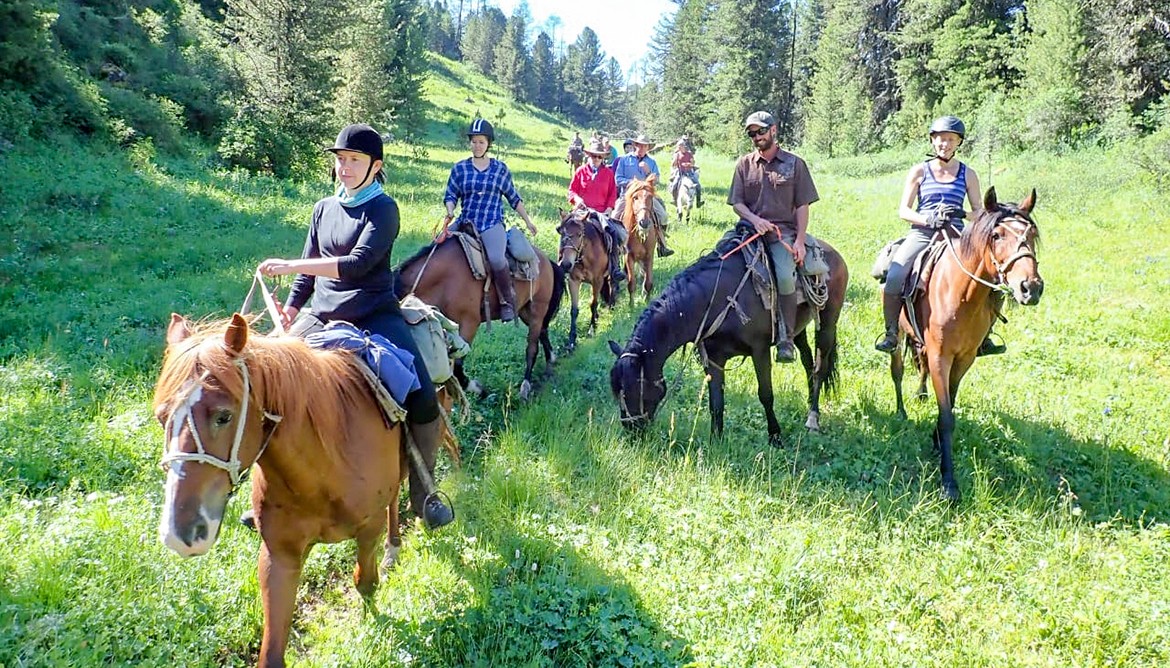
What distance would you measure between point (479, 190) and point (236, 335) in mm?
5170

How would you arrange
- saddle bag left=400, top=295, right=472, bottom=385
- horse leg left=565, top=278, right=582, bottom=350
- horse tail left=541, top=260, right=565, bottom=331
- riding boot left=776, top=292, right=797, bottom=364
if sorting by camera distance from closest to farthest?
saddle bag left=400, top=295, right=472, bottom=385 < riding boot left=776, top=292, right=797, bottom=364 < horse tail left=541, top=260, right=565, bottom=331 < horse leg left=565, top=278, right=582, bottom=350

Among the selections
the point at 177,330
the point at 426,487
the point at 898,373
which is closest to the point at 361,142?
the point at 177,330

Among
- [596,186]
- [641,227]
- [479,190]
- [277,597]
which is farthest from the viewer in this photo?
[596,186]

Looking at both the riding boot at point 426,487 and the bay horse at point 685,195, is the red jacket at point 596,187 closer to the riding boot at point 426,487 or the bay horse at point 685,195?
the bay horse at point 685,195

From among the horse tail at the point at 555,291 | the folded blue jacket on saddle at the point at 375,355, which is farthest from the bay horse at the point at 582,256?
the folded blue jacket on saddle at the point at 375,355

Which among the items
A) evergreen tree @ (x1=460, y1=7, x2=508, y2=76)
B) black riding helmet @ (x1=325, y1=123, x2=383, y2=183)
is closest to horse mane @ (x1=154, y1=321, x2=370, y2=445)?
black riding helmet @ (x1=325, y1=123, x2=383, y2=183)

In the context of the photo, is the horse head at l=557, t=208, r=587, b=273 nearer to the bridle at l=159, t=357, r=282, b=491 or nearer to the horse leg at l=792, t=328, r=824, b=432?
the horse leg at l=792, t=328, r=824, b=432

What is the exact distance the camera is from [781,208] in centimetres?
643

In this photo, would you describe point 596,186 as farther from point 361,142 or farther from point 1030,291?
point 361,142

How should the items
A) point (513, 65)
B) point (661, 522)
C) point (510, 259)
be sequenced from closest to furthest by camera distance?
point (661, 522), point (510, 259), point (513, 65)

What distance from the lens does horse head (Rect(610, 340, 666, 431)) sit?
5.80 meters

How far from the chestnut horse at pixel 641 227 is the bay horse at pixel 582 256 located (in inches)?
45.2

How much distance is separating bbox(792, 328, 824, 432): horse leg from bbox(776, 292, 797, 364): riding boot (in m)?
0.41

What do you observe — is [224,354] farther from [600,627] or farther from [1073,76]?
[1073,76]
